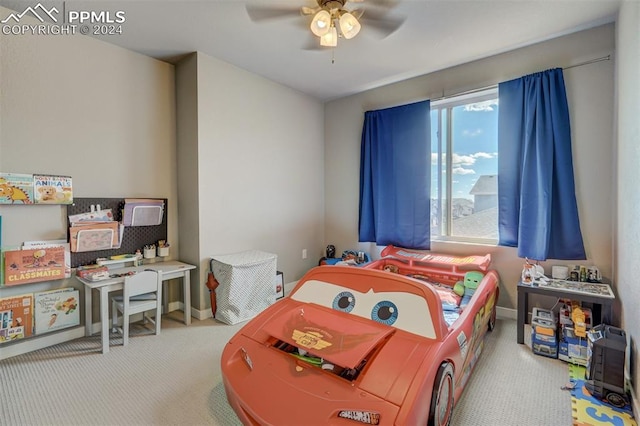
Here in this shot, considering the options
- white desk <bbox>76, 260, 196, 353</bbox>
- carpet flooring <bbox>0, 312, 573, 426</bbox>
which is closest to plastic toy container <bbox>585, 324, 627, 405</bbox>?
carpet flooring <bbox>0, 312, 573, 426</bbox>

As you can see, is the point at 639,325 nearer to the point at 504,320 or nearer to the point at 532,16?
the point at 504,320

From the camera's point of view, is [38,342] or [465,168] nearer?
[38,342]

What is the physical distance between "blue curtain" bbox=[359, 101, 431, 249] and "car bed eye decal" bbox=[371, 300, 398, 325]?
6.28 ft

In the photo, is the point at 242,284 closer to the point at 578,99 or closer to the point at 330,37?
the point at 330,37

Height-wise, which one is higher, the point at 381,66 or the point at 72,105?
the point at 381,66

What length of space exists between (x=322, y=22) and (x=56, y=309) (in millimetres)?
3023

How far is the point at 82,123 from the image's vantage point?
2.49 metres

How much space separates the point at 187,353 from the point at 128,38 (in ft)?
9.01

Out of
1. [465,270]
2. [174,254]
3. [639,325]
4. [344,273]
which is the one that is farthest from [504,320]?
[174,254]

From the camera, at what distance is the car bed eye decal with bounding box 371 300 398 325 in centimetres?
158

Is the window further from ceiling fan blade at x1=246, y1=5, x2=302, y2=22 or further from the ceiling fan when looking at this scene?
ceiling fan blade at x1=246, y1=5, x2=302, y2=22

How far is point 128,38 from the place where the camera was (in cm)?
254

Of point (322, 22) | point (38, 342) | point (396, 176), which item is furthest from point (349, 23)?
point (38, 342)

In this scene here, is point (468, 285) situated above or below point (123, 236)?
below
